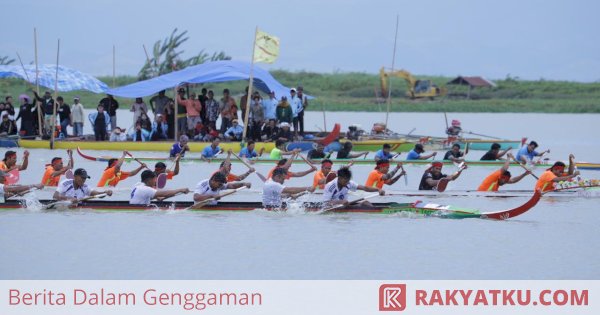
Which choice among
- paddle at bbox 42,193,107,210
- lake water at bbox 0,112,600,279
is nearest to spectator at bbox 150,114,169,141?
lake water at bbox 0,112,600,279

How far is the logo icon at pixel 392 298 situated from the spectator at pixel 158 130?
18060 millimetres

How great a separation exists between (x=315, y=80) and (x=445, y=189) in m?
61.1

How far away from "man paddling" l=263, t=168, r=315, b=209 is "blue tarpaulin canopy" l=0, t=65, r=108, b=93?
16.7m

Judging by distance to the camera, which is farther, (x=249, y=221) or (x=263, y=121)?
(x=263, y=121)

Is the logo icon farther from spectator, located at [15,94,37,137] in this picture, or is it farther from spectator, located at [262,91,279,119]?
spectator, located at [15,94,37,137]

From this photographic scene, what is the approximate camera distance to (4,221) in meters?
19.8

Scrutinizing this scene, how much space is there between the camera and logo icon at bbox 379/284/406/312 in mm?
14109

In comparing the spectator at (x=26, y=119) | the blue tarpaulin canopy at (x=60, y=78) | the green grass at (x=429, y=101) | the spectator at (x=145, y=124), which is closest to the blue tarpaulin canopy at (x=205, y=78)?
the spectator at (x=145, y=124)

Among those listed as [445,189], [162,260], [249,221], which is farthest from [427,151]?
[162,260]

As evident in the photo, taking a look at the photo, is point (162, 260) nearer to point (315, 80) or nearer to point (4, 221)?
point (4, 221)

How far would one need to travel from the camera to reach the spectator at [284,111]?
106ft

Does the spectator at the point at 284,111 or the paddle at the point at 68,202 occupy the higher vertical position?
the spectator at the point at 284,111

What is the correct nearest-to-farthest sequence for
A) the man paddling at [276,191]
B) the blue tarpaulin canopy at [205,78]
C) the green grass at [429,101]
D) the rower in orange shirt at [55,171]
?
the man paddling at [276,191], the rower in orange shirt at [55,171], the blue tarpaulin canopy at [205,78], the green grass at [429,101]

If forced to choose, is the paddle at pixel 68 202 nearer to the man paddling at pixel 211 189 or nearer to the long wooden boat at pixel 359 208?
the long wooden boat at pixel 359 208
